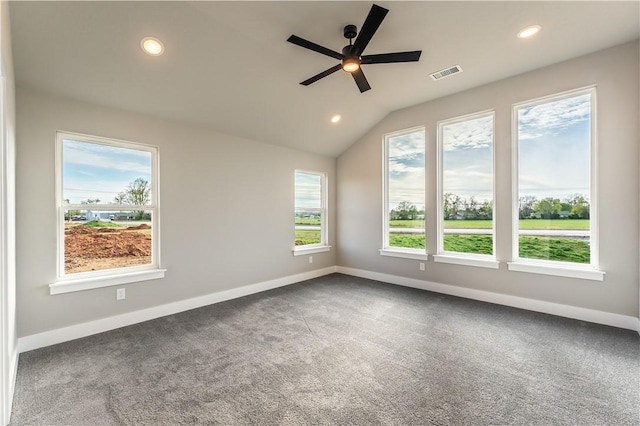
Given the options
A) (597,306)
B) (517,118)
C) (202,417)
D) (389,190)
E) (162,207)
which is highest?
(517,118)

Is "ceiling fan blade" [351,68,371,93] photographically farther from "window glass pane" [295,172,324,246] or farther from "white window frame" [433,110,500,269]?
"window glass pane" [295,172,324,246]

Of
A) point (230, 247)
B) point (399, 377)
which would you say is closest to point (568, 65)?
point (399, 377)

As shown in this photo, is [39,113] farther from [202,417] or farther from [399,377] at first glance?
[399,377]

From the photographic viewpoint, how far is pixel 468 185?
14.1ft

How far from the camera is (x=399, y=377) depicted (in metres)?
2.24

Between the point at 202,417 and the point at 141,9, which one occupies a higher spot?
the point at 141,9

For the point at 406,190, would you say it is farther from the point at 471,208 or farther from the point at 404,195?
the point at 471,208

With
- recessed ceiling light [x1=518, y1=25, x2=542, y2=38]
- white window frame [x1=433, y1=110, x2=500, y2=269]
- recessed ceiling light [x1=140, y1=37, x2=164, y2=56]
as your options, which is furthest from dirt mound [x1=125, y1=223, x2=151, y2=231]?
recessed ceiling light [x1=518, y1=25, x2=542, y2=38]

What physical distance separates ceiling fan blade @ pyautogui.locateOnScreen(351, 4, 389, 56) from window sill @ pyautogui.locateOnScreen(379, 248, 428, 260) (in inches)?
130

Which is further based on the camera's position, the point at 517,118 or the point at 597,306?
the point at 517,118

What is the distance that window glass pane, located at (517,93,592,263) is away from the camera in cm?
341

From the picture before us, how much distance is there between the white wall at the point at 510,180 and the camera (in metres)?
3.09

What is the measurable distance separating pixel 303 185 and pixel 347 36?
298 cm

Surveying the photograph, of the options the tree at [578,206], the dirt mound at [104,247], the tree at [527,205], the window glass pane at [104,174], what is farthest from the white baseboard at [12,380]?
the tree at [578,206]
